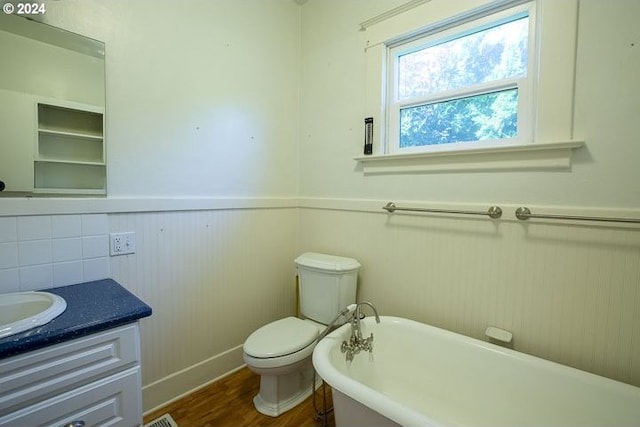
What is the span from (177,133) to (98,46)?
507 mm

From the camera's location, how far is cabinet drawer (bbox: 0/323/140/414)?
840 millimetres

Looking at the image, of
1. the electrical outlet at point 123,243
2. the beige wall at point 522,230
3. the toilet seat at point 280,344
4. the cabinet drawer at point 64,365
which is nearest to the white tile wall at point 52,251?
the electrical outlet at point 123,243

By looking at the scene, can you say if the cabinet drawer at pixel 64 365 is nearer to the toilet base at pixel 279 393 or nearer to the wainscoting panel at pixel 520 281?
the toilet base at pixel 279 393

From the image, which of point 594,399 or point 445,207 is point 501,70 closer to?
point 445,207

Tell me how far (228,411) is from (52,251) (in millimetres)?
1226

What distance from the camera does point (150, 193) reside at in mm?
1592

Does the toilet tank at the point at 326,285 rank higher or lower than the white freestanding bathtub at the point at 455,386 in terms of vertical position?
higher

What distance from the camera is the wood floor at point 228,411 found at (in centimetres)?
154

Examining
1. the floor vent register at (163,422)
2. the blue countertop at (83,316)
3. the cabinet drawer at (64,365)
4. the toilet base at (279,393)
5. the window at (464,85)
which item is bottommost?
the floor vent register at (163,422)

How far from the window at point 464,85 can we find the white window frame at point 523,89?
0.06 ft

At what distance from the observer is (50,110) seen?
1.29 metres

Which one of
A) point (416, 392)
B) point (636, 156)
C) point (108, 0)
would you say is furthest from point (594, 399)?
point (108, 0)

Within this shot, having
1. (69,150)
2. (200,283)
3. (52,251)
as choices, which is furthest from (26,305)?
(200,283)

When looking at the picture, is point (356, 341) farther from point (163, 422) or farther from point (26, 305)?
point (26, 305)
